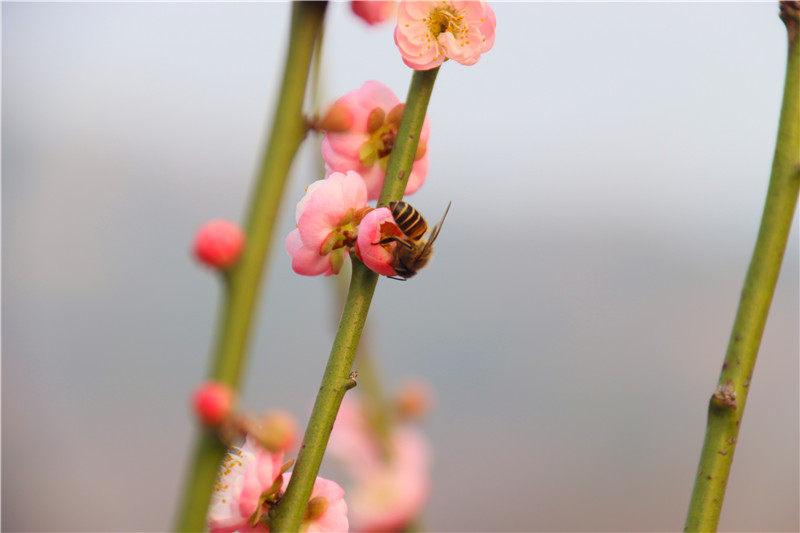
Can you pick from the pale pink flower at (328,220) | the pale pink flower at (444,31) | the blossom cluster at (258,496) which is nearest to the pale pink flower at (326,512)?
the blossom cluster at (258,496)

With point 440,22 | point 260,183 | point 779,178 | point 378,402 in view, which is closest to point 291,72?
point 260,183

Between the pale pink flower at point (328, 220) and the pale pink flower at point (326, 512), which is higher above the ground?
the pale pink flower at point (328, 220)

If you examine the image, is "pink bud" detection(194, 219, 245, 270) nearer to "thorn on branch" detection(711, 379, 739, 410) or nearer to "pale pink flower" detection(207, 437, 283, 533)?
"pale pink flower" detection(207, 437, 283, 533)

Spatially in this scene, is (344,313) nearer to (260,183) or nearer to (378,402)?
(260,183)

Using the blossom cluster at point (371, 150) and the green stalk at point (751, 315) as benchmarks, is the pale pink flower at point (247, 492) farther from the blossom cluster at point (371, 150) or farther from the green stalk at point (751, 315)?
the green stalk at point (751, 315)

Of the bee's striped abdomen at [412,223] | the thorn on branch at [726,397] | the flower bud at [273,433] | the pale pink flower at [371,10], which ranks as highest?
the pale pink flower at [371,10]

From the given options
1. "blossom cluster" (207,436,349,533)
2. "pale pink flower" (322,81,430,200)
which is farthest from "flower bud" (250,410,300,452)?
"pale pink flower" (322,81,430,200)

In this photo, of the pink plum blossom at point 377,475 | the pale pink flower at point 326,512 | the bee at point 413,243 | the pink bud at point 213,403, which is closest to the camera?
the pink bud at point 213,403

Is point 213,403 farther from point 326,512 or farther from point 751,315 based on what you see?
point 751,315
